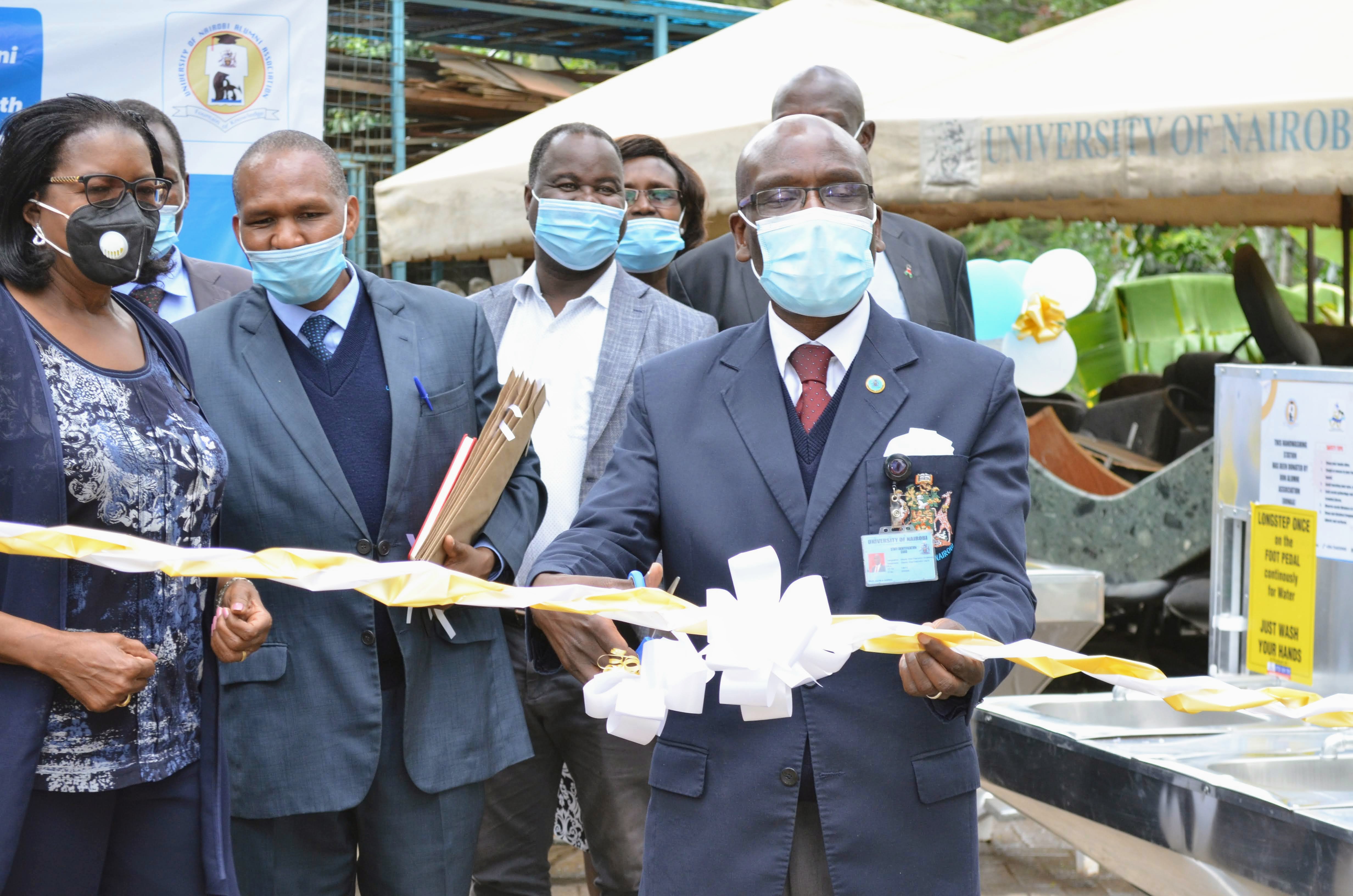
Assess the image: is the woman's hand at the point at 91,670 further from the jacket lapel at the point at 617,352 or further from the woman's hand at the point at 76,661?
the jacket lapel at the point at 617,352

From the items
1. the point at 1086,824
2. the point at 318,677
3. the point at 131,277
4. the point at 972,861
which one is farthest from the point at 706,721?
the point at 1086,824

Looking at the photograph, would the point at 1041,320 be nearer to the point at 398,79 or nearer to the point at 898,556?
the point at 398,79

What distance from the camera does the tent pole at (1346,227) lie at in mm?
8031

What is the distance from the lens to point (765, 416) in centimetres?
237

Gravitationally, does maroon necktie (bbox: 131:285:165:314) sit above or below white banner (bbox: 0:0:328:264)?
below

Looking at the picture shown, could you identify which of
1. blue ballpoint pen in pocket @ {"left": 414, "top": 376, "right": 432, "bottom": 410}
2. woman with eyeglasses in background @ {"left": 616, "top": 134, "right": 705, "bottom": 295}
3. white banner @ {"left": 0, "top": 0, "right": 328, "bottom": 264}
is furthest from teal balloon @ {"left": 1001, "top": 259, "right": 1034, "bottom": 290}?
blue ballpoint pen in pocket @ {"left": 414, "top": 376, "right": 432, "bottom": 410}

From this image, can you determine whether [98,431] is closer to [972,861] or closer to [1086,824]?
[972,861]

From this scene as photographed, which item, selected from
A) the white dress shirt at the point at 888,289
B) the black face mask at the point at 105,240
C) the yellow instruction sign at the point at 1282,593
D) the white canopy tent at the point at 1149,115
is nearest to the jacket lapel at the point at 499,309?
the white dress shirt at the point at 888,289

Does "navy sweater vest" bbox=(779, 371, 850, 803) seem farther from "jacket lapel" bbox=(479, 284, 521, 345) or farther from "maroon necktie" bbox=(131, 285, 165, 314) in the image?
"maroon necktie" bbox=(131, 285, 165, 314)

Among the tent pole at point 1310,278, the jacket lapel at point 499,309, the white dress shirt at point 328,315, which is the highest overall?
the tent pole at point 1310,278

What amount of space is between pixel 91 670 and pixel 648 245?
2605 millimetres

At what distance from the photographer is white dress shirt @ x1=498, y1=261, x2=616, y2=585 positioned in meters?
3.67

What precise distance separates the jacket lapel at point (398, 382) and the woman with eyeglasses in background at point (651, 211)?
139cm

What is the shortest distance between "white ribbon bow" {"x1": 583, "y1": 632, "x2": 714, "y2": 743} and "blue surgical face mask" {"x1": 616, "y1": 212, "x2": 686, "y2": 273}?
2.56m
